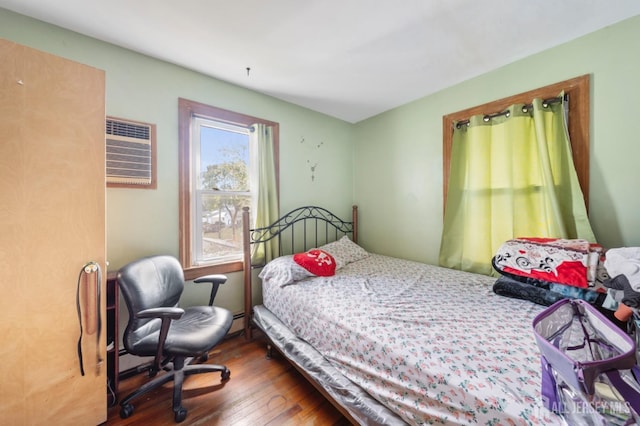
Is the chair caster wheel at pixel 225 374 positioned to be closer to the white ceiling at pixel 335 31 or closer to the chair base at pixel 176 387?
the chair base at pixel 176 387

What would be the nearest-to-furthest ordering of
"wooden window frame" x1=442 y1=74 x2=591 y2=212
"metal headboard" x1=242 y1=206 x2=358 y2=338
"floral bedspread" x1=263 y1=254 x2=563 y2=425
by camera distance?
"floral bedspread" x1=263 y1=254 x2=563 y2=425
"wooden window frame" x1=442 y1=74 x2=591 y2=212
"metal headboard" x1=242 y1=206 x2=358 y2=338

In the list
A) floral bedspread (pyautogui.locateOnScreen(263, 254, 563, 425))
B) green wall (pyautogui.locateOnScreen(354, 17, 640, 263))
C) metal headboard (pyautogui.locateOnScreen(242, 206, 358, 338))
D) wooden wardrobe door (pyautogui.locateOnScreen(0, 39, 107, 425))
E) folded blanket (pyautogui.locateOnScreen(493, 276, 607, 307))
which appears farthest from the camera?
metal headboard (pyautogui.locateOnScreen(242, 206, 358, 338))

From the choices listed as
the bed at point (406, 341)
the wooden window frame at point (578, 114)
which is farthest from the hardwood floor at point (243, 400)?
the wooden window frame at point (578, 114)

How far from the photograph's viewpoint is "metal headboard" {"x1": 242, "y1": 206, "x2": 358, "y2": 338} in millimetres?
2271

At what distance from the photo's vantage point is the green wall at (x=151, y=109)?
64.9 inches

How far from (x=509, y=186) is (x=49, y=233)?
324 centimetres

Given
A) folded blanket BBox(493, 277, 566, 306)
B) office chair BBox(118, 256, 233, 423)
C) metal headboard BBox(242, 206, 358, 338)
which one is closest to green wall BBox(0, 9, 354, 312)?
metal headboard BBox(242, 206, 358, 338)

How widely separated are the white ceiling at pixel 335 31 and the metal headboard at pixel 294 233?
53.9 inches

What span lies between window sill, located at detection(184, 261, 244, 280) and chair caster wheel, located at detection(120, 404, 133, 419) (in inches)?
35.0

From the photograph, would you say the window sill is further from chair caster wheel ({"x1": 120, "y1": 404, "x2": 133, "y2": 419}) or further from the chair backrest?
chair caster wheel ({"x1": 120, "y1": 404, "x2": 133, "y2": 419})

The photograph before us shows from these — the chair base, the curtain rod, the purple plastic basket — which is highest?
the curtain rod

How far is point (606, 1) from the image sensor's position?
1.43 m

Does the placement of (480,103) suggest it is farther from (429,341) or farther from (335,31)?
(429,341)

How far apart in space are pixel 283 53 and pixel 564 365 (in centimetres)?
236
